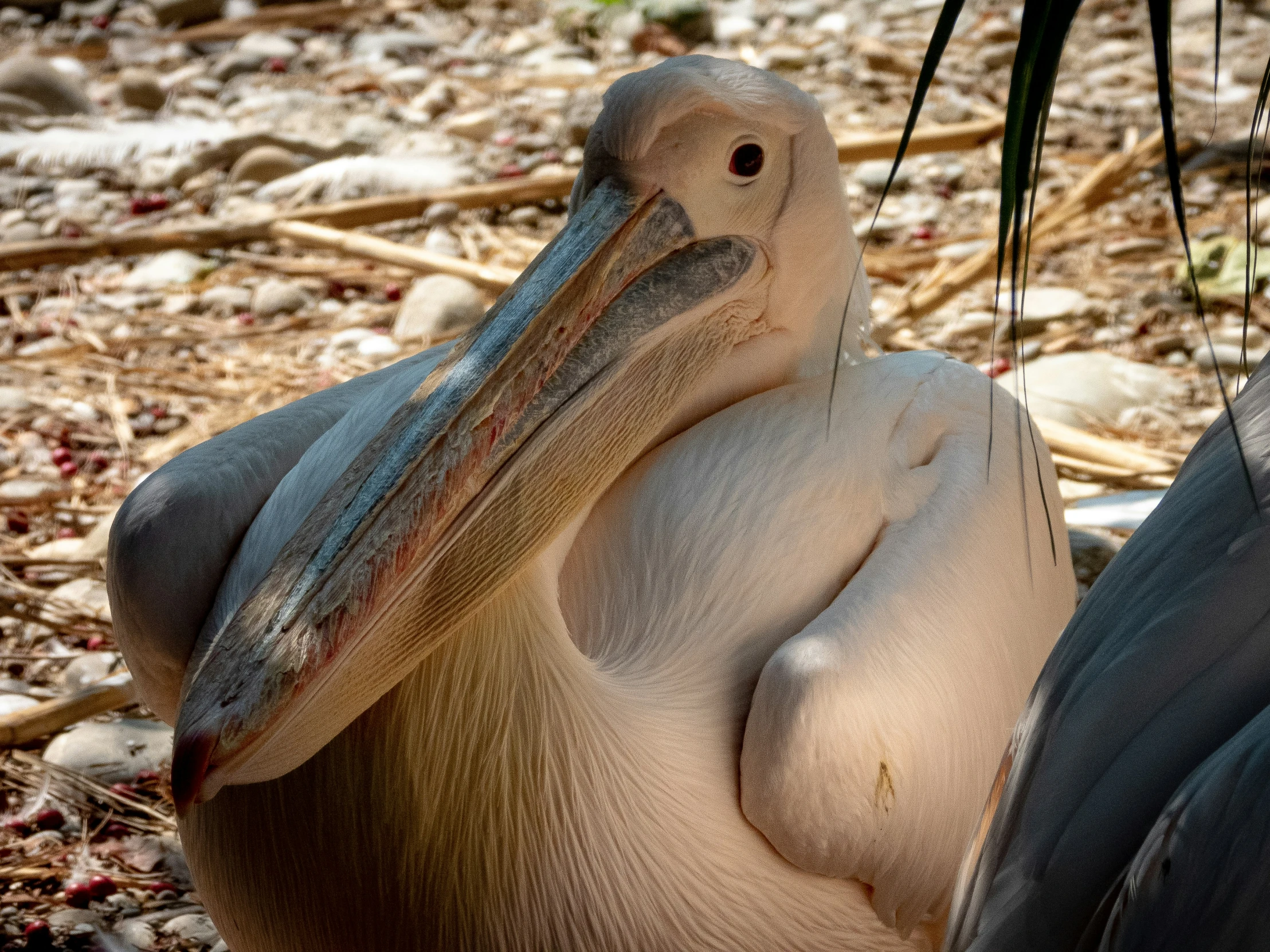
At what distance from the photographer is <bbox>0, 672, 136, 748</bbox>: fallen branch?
2270 millimetres

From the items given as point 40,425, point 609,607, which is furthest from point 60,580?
point 609,607

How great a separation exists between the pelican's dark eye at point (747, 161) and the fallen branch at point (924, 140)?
233 centimetres

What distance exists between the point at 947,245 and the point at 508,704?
277cm

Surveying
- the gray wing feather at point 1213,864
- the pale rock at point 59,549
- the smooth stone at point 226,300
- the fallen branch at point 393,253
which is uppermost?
the gray wing feather at point 1213,864

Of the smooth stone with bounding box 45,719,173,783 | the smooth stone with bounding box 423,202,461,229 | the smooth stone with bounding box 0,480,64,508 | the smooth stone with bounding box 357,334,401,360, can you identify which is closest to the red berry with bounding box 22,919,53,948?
the smooth stone with bounding box 45,719,173,783

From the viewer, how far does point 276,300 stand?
3768 mm

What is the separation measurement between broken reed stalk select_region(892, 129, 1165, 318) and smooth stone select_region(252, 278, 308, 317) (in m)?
1.55

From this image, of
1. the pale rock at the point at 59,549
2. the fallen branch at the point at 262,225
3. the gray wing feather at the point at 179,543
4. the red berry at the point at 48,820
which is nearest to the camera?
the gray wing feather at the point at 179,543

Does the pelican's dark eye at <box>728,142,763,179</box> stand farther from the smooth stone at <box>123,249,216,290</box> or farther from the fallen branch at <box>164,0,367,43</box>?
the fallen branch at <box>164,0,367,43</box>

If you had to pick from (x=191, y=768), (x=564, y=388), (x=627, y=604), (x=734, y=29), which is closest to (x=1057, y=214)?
(x=734, y=29)

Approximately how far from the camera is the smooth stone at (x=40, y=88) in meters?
4.88

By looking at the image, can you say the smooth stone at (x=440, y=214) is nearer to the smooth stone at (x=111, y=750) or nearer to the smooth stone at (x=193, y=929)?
the smooth stone at (x=111, y=750)

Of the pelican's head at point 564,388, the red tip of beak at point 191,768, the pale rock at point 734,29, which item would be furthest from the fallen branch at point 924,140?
the red tip of beak at point 191,768

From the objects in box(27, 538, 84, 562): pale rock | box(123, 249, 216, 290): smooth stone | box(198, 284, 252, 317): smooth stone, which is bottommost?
box(198, 284, 252, 317): smooth stone
